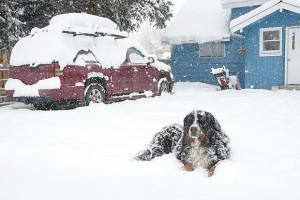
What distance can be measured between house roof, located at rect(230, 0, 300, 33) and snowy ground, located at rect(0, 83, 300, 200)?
7.36 metres

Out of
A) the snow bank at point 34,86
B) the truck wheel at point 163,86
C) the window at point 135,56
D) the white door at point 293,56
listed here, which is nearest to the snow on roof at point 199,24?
the white door at point 293,56

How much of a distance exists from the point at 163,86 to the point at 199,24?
7.53 m

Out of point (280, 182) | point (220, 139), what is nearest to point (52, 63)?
point (220, 139)

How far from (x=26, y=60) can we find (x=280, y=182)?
24.4ft

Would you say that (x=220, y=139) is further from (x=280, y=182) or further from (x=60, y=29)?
(x=60, y=29)

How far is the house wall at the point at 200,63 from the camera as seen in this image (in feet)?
60.6

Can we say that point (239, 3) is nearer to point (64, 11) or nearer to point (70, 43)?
point (64, 11)

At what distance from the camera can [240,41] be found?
18.4m

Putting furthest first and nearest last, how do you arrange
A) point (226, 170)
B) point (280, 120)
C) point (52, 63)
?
point (52, 63)
point (280, 120)
point (226, 170)

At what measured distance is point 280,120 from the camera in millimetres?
7242

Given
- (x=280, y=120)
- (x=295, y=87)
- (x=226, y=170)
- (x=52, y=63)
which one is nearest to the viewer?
(x=226, y=170)

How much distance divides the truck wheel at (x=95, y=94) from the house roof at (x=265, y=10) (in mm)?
7277

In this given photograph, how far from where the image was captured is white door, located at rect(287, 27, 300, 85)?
14609 millimetres

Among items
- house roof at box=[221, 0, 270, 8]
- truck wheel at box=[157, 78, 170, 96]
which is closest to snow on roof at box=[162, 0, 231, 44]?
house roof at box=[221, 0, 270, 8]
